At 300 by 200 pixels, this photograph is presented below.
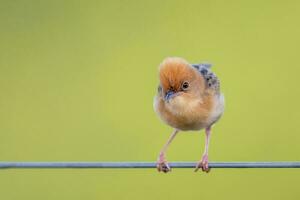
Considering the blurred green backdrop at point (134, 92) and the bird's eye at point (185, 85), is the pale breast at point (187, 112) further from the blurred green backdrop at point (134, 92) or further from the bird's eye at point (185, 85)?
the blurred green backdrop at point (134, 92)

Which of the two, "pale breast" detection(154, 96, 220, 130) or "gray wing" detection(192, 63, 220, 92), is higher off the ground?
"gray wing" detection(192, 63, 220, 92)

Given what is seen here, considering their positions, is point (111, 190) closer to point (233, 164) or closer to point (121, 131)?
point (121, 131)

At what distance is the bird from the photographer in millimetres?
5117

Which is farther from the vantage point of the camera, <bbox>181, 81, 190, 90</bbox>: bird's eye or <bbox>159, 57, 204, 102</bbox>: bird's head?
<bbox>181, 81, 190, 90</bbox>: bird's eye

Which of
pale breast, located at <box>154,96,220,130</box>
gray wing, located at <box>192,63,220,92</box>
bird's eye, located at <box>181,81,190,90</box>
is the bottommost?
pale breast, located at <box>154,96,220,130</box>

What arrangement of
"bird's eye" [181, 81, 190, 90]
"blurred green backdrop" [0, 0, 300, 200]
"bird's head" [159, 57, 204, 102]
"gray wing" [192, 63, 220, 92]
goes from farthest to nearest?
1. "blurred green backdrop" [0, 0, 300, 200]
2. "gray wing" [192, 63, 220, 92]
3. "bird's eye" [181, 81, 190, 90]
4. "bird's head" [159, 57, 204, 102]

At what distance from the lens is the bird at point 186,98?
5117 mm

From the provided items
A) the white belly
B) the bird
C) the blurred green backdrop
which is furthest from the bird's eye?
the blurred green backdrop

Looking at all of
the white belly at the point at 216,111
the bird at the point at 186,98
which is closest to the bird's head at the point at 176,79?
the bird at the point at 186,98

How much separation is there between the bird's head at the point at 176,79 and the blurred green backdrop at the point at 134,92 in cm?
170

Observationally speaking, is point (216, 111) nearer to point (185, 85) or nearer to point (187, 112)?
point (187, 112)

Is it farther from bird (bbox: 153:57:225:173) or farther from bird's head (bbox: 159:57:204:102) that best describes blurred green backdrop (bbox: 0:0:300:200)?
bird's head (bbox: 159:57:204:102)

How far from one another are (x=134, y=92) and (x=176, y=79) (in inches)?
111

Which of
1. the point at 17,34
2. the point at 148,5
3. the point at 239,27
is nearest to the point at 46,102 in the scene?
the point at 17,34
